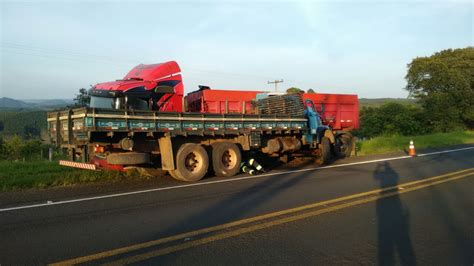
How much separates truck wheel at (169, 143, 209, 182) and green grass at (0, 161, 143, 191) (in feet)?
5.09

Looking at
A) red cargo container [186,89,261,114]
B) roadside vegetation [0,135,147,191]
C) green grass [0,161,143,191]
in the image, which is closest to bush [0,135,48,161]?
roadside vegetation [0,135,147,191]

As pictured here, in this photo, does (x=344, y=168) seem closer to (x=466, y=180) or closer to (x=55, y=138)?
(x=466, y=180)

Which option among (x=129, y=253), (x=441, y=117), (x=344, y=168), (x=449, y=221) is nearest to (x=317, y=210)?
(x=449, y=221)

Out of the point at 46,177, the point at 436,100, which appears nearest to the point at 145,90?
the point at 46,177

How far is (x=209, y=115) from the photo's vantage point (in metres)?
11.6

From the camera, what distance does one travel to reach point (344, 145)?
727 inches

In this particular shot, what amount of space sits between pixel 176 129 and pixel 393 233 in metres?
6.38

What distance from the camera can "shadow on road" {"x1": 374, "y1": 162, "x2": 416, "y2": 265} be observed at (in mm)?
4793

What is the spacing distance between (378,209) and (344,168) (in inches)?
256

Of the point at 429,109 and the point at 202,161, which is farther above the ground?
the point at 429,109

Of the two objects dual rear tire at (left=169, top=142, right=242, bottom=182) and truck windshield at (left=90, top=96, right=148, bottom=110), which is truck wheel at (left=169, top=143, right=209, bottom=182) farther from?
truck windshield at (left=90, top=96, right=148, bottom=110)

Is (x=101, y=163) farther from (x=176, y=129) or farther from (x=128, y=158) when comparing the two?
(x=176, y=129)

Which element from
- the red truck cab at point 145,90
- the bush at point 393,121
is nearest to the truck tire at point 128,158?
the red truck cab at point 145,90

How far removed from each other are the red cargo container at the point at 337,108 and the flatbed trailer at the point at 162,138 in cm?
540
